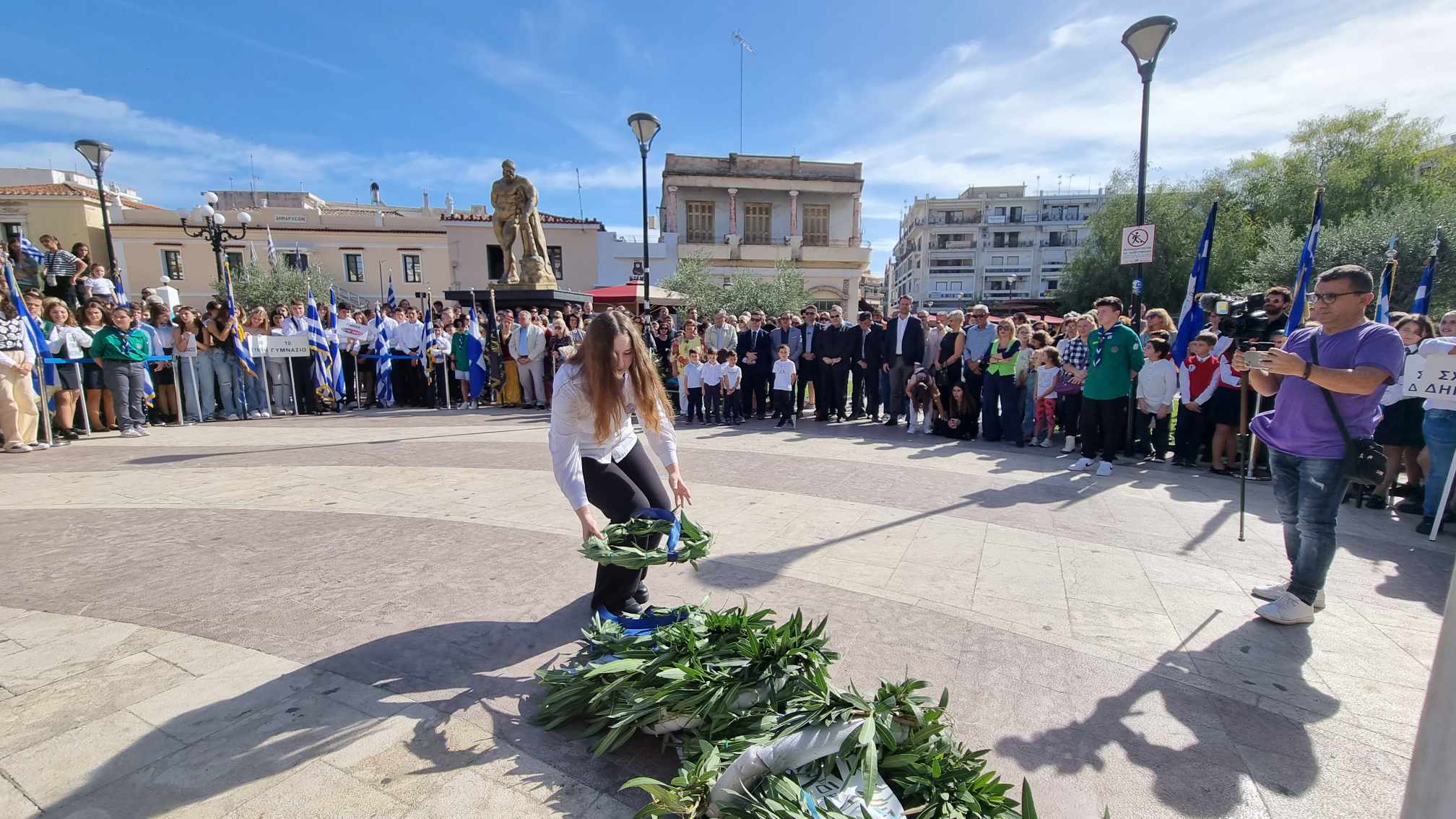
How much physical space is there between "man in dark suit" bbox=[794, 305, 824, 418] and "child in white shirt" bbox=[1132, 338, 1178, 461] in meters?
5.10

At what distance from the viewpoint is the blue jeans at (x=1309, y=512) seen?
3617 millimetres

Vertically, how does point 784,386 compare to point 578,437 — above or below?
below

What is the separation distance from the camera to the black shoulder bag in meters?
3.57

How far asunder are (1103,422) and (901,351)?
3738 mm

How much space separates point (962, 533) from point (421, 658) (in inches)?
160

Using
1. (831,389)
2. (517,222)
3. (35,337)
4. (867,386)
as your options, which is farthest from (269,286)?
(867,386)

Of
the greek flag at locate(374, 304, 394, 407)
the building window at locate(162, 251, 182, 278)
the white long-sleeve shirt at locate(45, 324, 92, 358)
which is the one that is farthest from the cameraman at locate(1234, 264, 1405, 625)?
the building window at locate(162, 251, 182, 278)

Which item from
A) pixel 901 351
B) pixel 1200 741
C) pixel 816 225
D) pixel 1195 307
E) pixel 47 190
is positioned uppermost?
pixel 47 190

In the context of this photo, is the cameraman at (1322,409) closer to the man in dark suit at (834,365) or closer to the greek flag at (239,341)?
the man in dark suit at (834,365)

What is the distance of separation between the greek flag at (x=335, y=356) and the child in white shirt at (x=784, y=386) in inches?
360

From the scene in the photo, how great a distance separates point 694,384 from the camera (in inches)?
460

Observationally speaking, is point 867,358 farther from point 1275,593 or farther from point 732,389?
point 1275,593

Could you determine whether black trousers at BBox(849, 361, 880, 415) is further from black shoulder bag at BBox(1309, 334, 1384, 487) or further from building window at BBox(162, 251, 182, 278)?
building window at BBox(162, 251, 182, 278)

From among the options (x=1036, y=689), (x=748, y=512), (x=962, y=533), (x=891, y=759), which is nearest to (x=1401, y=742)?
(x=1036, y=689)
